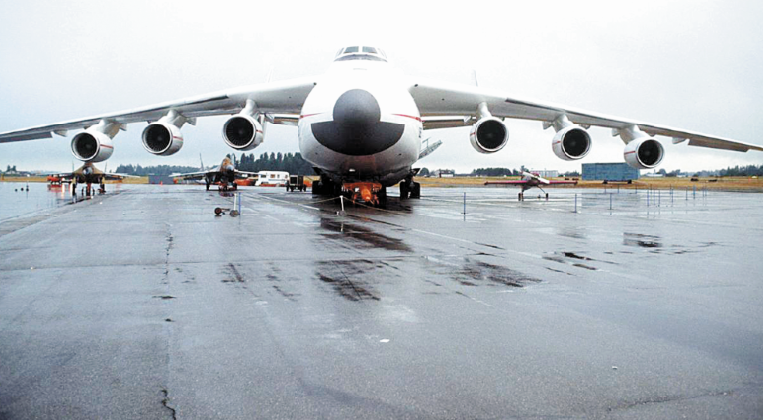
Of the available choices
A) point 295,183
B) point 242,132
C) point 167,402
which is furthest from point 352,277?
point 295,183

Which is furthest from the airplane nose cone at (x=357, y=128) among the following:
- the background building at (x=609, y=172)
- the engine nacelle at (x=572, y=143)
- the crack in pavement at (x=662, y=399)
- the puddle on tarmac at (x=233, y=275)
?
the background building at (x=609, y=172)

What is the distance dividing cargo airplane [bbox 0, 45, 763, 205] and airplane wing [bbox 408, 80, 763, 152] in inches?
1.4

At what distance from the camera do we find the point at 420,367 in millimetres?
3480

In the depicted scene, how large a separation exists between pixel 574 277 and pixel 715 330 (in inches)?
88.7

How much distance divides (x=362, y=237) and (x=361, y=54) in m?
8.49

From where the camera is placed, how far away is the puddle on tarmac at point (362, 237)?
30.1 ft

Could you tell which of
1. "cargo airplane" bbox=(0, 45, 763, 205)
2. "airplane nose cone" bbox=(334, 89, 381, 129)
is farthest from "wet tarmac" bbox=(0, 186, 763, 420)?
"cargo airplane" bbox=(0, 45, 763, 205)

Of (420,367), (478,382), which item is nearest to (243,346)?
(420,367)

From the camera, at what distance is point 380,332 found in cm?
423

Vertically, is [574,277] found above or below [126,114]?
below

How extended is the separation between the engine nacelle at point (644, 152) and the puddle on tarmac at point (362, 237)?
11489 mm

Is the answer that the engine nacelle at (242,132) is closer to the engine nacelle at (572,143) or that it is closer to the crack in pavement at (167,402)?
the engine nacelle at (572,143)

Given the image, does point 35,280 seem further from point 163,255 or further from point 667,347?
point 667,347

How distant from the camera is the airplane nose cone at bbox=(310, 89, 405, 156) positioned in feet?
45.7
